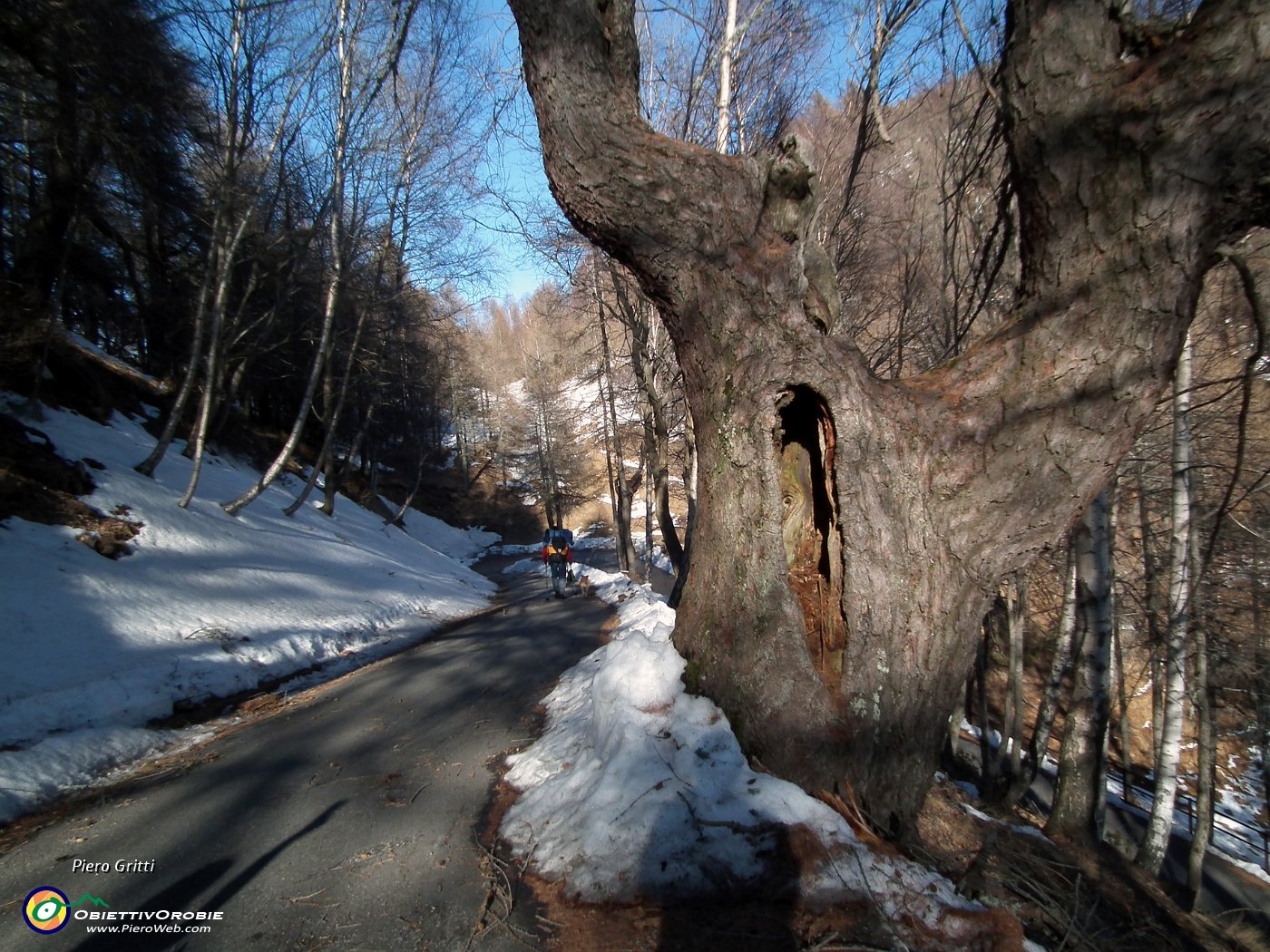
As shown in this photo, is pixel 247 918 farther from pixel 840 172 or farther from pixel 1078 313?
pixel 840 172

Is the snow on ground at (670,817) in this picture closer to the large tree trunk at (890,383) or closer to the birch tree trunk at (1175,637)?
the large tree trunk at (890,383)

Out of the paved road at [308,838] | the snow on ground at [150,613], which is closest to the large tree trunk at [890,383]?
the paved road at [308,838]

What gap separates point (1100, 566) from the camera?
5.64 meters

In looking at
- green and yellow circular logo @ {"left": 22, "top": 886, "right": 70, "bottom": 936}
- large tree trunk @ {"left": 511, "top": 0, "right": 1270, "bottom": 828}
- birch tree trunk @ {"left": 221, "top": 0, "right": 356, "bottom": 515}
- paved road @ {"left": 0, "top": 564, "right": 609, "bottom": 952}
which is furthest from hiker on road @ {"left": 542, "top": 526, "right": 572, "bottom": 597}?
green and yellow circular logo @ {"left": 22, "top": 886, "right": 70, "bottom": 936}

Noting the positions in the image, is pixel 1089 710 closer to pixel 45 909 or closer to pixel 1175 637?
pixel 1175 637

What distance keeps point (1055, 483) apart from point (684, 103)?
30.8 feet

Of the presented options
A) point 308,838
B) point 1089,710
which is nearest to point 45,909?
point 308,838

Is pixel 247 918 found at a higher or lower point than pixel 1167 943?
lower

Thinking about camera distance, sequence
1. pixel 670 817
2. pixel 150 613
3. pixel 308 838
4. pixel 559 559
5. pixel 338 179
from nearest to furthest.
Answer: pixel 670 817, pixel 308 838, pixel 150 613, pixel 338 179, pixel 559 559

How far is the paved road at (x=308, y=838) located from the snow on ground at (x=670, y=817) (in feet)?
1.21

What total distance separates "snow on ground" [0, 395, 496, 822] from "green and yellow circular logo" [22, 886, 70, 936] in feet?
4.34

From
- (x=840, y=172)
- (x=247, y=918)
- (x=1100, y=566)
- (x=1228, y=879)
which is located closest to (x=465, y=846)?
(x=247, y=918)

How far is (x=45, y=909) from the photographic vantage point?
243 cm

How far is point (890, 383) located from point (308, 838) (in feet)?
12.0
